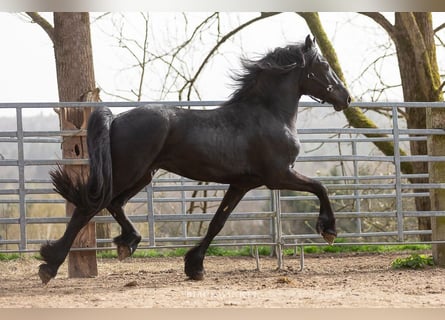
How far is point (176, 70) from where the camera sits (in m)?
11.0

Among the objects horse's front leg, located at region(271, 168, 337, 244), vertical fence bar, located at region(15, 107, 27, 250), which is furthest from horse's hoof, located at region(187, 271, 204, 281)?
vertical fence bar, located at region(15, 107, 27, 250)

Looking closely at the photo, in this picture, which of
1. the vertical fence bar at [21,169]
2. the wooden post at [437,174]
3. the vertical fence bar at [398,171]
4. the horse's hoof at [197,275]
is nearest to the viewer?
the horse's hoof at [197,275]

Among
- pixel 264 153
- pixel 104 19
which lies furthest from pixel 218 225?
pixel 104 19

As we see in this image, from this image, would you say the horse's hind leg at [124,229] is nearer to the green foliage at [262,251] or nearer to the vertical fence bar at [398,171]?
the vertical fence bar at [398,171]

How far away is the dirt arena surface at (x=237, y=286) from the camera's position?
5.13 metres

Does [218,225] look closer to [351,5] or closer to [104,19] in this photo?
[351,5]

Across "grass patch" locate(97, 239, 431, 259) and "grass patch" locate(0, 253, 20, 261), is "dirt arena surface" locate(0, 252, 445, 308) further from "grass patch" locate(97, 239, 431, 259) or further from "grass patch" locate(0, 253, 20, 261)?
"grass patch" locate(97, 239, 431, 259)

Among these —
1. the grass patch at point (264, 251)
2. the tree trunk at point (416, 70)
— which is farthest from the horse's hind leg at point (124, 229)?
the tree trunk at point (416, 70)

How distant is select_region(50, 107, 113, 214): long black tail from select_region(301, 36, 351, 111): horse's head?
1.74 meters

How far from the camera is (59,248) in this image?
569cm

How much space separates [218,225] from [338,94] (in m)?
1.41

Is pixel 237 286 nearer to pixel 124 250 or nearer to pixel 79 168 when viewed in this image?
pixel 124 250

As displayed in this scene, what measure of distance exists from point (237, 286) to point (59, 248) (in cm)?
128

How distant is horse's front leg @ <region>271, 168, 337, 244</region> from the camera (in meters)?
6.11
